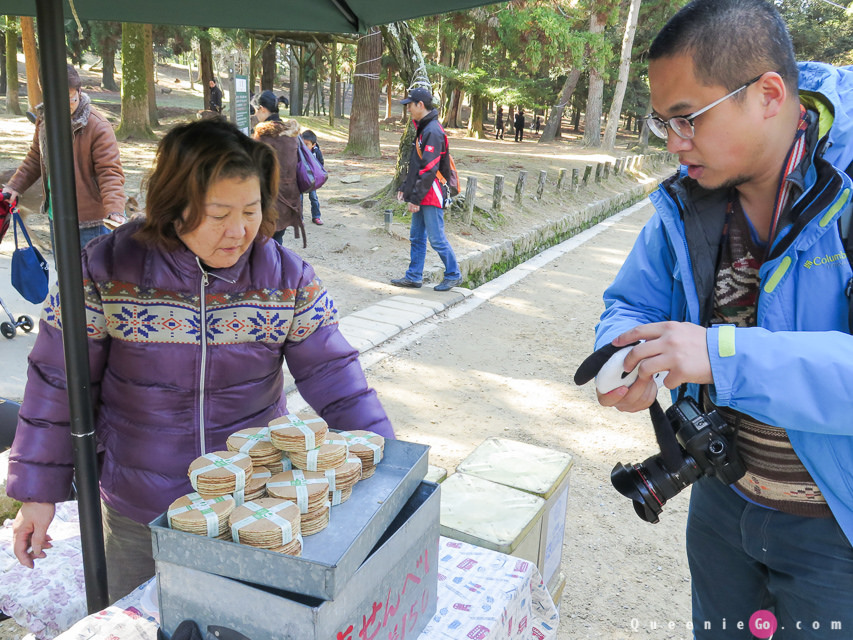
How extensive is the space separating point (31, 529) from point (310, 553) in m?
1.05

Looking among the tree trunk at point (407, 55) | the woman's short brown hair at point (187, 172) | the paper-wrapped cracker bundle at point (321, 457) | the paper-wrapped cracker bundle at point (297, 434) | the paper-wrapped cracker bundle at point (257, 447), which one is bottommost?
the paper-wrapped cracker bundle at point (257, 447)

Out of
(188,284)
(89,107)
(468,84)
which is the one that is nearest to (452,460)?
(188,284)

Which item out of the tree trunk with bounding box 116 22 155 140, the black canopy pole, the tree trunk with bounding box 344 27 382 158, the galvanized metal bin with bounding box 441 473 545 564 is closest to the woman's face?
the black canopy pole

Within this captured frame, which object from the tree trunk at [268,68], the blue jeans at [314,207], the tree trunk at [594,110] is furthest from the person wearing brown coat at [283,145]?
the tree trunk at [594,110]

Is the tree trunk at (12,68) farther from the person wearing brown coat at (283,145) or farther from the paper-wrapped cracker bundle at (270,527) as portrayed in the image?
the paper-wrapped cracker bundle at (270,527)

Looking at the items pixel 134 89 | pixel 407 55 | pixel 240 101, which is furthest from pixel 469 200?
pixel 134 89

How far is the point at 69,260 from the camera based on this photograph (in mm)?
1606

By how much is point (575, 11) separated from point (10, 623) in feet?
82.7

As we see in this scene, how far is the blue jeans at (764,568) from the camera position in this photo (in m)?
1.53

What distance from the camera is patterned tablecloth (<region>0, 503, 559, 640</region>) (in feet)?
4.95

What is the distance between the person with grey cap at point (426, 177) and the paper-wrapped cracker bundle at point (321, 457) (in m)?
6.02

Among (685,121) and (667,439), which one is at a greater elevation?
(685,121)

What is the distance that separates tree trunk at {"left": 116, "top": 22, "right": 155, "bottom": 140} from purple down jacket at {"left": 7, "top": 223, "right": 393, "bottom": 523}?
17532mm

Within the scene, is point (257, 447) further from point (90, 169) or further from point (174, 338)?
point (90, 169)
